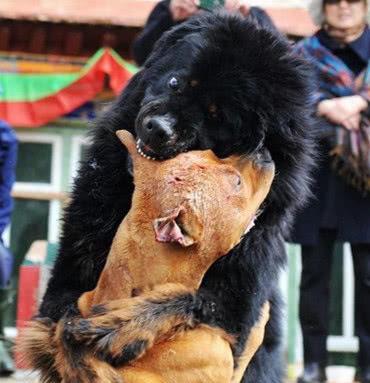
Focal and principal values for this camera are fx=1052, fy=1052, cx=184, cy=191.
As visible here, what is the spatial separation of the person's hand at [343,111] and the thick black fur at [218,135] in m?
1.65

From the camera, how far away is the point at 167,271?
7.52ft

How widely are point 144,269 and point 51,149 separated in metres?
6.81

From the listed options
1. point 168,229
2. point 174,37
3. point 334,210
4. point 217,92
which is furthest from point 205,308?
point 334,210

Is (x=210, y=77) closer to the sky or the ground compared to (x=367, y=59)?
closer to the ground

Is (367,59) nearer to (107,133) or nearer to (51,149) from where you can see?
(107,133)

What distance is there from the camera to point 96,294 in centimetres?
235

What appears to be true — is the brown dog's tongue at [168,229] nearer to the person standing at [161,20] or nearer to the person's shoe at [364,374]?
the person standing at [161,20]

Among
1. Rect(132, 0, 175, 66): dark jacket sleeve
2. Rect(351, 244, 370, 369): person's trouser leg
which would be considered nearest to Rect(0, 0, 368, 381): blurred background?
Rect(351, 244, 370, 369): person's trouser leg

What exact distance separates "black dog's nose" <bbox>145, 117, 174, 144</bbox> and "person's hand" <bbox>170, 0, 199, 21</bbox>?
181cm

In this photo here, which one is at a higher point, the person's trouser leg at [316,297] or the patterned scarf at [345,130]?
the patterned scarf at [345,130]

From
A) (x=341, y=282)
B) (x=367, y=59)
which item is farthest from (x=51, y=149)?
(x=367, y=59)

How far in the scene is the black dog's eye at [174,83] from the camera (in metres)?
2.34

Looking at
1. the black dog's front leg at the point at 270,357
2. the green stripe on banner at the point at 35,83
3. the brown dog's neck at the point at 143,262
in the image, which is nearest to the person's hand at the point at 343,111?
the black dog's front leg at the point at 270,357

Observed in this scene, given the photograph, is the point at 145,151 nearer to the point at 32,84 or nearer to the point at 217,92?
the point at 217,92
